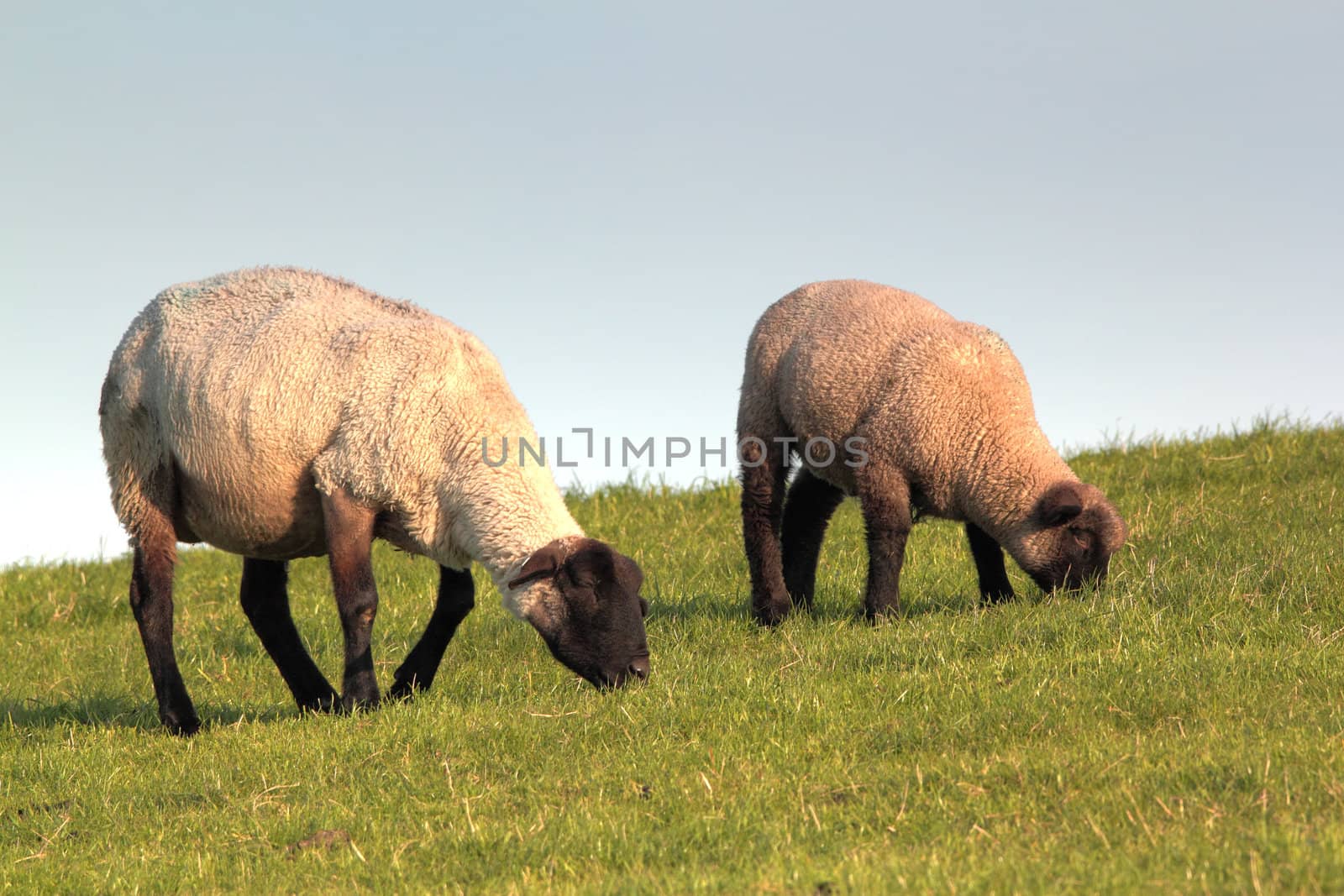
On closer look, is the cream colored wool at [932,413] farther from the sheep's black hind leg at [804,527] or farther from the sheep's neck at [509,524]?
the sheep's neck at [509,524]

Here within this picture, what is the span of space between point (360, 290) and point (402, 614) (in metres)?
4.11

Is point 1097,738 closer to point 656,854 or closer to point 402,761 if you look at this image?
point 656,854

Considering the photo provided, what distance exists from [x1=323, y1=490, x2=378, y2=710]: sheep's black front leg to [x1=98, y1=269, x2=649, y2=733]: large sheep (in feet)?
0.04

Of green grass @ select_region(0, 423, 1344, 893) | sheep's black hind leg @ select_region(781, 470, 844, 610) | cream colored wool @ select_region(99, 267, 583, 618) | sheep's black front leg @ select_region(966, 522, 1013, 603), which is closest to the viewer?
green grass @ select_region(0, 423, 1344, 893)

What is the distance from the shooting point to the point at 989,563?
1049 cm

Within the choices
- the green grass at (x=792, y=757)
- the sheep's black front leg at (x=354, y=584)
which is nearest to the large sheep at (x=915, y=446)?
the green grass at (x=792, y=757)

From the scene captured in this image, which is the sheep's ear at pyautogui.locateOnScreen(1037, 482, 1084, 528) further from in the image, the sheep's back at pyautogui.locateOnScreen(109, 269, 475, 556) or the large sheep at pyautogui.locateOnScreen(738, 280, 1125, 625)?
the sheep's back at pyautogui.locateOnScreen(109, 269, 475, 556)

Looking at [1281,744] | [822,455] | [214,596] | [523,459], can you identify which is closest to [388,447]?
[523,459]

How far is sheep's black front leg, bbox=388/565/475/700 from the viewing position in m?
9.06

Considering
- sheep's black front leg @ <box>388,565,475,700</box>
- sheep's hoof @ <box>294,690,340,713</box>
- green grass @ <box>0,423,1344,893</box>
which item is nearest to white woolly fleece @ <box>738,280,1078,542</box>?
green grass @ <box>0,423,1344,893</box>

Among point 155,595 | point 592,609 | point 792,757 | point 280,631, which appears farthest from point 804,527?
point 155,595

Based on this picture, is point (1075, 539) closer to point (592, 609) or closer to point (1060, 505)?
point (1060, 505)

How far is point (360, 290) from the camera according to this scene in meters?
9.46

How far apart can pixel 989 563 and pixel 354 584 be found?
5.15 metres
